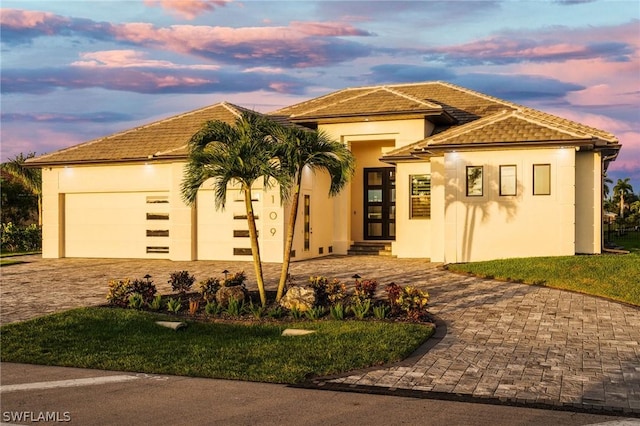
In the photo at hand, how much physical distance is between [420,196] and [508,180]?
3.88m

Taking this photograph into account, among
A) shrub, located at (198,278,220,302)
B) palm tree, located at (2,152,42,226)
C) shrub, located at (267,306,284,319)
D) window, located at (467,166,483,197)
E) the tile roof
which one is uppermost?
the tile roof

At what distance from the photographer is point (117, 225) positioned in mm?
24344

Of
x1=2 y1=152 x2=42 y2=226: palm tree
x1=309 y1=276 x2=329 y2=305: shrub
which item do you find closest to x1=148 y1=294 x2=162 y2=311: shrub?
x1=309 y1=276 x2=329 y2=305: shrub

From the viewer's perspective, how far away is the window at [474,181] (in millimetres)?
20047

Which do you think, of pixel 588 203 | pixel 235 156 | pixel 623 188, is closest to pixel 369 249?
pixel 588 203

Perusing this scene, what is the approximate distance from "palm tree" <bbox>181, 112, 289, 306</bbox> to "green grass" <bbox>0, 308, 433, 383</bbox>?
7.53 ft

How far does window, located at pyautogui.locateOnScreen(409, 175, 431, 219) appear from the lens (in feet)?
74.6

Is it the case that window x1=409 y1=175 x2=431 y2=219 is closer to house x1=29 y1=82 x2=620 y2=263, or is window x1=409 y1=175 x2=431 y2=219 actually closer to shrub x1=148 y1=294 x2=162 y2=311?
house x1=29 y1=82 x2=620 y2=263

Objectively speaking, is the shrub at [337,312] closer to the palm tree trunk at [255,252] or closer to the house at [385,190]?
the palm tree trunk at [255,252]

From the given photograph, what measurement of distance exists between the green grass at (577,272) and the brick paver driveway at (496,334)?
645 mm

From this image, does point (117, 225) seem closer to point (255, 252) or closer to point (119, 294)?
point (119, 294)

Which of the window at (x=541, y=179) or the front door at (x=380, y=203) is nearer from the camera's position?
the window at (x=541, y=179)

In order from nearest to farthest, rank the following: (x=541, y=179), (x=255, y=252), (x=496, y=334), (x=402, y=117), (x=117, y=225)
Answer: (x=496, y=334)
(x=255, y=252)
(x=541, y=179)
(x=402, y=117)
(x=117, y=225)

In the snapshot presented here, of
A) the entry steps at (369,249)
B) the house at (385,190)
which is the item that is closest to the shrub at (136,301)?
the house at (385,190)
